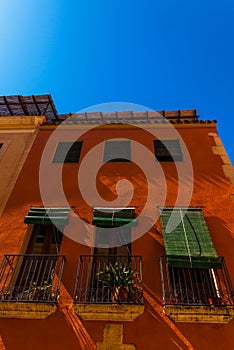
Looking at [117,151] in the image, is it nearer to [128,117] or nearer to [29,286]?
[128,117]

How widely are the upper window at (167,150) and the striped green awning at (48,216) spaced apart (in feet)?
12.2

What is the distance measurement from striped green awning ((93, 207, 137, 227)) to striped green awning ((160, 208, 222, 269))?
806mm

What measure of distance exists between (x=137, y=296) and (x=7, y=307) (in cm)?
248

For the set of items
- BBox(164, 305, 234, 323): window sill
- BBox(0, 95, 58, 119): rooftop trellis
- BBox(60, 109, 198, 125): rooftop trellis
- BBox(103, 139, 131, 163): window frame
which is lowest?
BBox(164, 305, 234, 323): window sill

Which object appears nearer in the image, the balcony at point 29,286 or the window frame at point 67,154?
the balcony at point 29,286

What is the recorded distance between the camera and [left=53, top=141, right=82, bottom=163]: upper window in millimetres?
9188

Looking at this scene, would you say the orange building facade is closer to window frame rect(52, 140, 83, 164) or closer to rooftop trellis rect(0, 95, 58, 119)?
window frame rect(52, 140, 83, 164)

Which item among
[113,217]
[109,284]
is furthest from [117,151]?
[109,284]

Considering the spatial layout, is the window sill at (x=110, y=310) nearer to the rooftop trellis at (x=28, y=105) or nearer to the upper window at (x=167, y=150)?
the upper window at (x=167, y=150)

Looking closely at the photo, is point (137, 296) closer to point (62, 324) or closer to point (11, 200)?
point (62, 324)

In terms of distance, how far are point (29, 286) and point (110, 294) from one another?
180 cm

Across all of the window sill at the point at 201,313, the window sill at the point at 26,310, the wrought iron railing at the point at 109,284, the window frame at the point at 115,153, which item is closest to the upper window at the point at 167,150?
the window frame at the point at 115,153

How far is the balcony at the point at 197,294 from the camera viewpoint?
4891mm

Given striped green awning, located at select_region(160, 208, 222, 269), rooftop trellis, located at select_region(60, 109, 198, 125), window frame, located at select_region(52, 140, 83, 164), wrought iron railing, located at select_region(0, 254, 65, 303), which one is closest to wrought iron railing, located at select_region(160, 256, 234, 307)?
striped green awning, located at select_region(160, 208, 222, 269)
